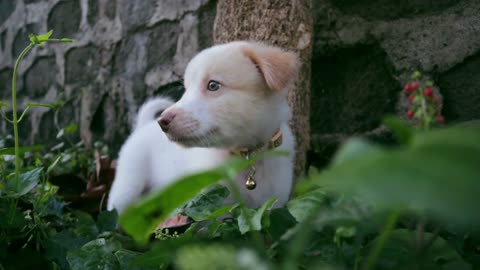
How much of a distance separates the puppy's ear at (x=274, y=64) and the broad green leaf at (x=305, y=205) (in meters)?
0.77

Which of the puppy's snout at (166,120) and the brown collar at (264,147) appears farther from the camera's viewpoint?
the brown collar at (264,147)

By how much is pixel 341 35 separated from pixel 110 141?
5.29 feet

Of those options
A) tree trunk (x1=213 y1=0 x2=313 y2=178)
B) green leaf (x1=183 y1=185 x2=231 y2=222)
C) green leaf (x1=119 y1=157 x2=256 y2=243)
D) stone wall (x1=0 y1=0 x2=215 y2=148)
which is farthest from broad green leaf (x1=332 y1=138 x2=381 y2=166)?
stone wall (x1=0 y1=0 x2=215 y2=148)

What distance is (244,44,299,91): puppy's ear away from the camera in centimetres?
156

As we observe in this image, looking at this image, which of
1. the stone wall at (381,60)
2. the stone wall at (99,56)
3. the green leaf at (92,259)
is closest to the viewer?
the green leaf at (92,259)

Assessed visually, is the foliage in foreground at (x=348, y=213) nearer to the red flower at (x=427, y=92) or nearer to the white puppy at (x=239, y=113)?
the red flower at (x=427, y=92)

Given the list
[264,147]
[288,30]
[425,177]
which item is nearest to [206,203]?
[264,147]

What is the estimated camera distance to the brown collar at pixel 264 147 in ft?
5.36

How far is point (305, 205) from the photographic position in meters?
0.80

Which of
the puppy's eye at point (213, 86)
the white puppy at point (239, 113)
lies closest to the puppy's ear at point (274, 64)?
the white puppy at point (239, 113)

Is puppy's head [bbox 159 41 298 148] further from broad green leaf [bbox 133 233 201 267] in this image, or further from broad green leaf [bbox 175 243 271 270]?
broad green leaf [bbox 175 243 271 270]

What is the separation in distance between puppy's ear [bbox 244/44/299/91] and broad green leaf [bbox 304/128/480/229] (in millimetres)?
1219

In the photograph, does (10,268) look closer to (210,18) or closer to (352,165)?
(352,165)

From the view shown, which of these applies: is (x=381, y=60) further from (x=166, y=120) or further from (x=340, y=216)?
(x=340, y=216)
